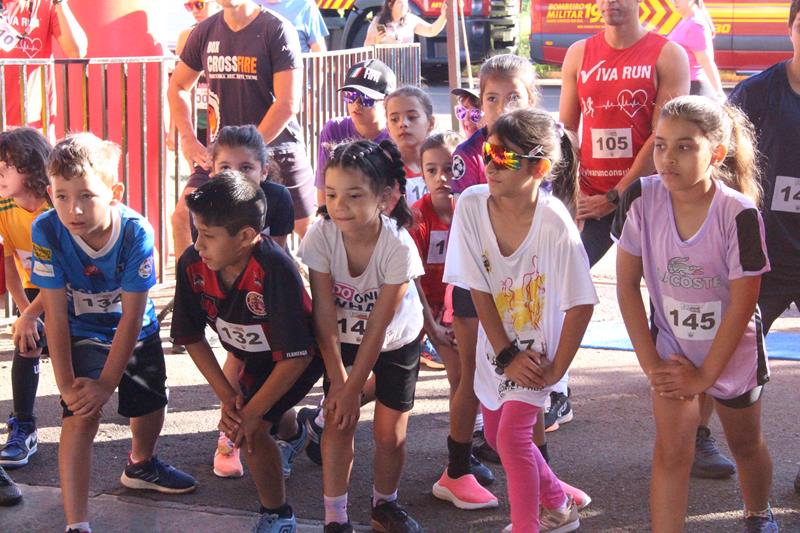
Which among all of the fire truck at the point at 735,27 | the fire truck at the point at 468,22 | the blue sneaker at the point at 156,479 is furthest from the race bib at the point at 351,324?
the fire truck at the point at 468,22

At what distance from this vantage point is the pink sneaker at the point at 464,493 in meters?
4.07

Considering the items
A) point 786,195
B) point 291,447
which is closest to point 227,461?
point 291,447

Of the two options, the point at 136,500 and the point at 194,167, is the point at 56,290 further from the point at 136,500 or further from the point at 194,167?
the point at 194,167

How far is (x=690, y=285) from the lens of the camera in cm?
349

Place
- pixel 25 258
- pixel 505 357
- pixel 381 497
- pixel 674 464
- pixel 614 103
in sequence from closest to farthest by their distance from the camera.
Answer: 1. pixel 674 464
2. pixel 505 357
3. pixel 381 497
4. pixel 25 258
5. pixel 614 103

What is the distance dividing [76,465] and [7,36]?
3.96 metres

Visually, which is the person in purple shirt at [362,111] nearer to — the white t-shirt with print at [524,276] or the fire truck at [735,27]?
the white t-shirt with print at [524,276]

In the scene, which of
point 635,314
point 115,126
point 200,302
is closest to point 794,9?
point 635,314

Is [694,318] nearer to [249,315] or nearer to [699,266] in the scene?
[699,266]

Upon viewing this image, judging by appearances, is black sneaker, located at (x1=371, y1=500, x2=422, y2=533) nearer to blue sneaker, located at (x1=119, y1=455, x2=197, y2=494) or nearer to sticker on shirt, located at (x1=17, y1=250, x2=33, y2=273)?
blue sneaker, located at (x1=119, y1=455, x2=197, y2=494)

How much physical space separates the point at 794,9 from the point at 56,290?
116 inches

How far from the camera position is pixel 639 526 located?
12.8 feet

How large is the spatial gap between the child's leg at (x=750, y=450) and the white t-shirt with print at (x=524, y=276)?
A: 62 centimetres

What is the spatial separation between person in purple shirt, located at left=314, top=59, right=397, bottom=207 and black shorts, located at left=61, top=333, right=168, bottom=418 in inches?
54.6
